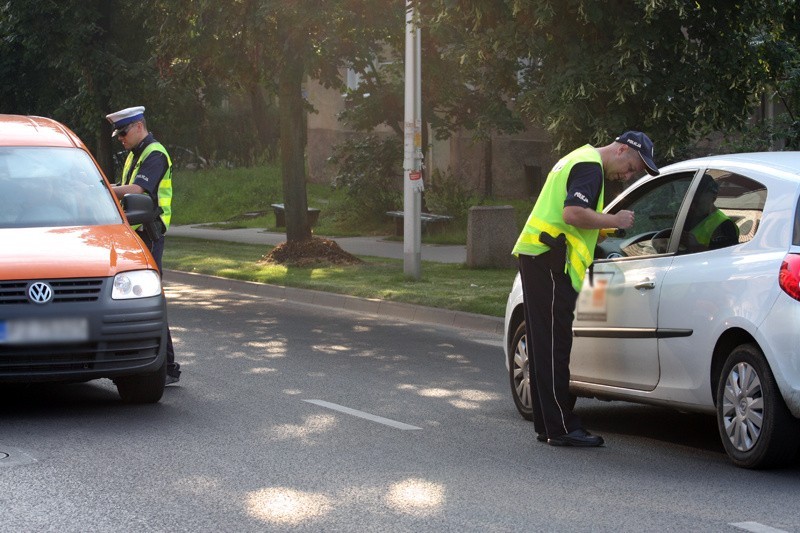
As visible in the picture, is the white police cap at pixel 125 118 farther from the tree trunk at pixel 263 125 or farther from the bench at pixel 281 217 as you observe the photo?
the tree trunk at pixel 263 125

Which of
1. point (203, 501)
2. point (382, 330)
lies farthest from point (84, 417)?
point (382, 330)

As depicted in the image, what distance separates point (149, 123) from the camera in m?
31.3

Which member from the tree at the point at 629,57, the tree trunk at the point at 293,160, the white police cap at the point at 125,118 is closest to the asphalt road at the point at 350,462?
the white police cap at the point at 125,118

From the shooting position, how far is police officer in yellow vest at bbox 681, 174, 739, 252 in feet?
24.6

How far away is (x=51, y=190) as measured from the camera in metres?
9.59

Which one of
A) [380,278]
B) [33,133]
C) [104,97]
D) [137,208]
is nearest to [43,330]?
[137,208]

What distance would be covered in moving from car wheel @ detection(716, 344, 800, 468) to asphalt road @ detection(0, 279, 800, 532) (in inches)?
4.5

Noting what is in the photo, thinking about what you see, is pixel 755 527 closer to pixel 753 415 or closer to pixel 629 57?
pixel 753 415

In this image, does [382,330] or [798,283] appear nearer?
[798,283]

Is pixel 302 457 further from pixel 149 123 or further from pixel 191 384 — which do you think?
pixel 149 123

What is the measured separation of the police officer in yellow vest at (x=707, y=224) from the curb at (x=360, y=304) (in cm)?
658

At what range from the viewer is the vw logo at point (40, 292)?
27.2 ft

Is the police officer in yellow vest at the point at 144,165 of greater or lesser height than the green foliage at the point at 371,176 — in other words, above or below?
above

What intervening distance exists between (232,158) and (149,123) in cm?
1430
